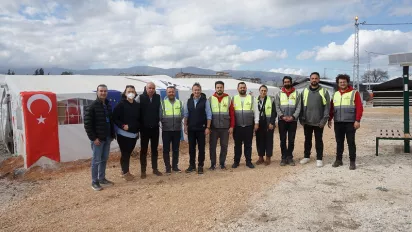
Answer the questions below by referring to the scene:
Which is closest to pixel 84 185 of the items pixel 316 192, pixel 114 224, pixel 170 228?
pixel 114 224

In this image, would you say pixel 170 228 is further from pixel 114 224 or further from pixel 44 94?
pixel 44 94

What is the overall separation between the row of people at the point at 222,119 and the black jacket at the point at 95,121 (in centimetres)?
16

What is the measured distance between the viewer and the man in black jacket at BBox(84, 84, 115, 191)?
534 cm

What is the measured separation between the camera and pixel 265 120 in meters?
6.75

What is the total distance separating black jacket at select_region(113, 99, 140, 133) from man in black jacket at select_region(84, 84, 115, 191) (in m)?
0.12

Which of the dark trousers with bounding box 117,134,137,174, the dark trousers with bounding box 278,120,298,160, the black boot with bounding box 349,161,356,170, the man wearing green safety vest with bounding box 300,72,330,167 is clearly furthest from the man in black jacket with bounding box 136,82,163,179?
the black boot with bounding box 349,161,356,170

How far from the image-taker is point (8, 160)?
8398 mm

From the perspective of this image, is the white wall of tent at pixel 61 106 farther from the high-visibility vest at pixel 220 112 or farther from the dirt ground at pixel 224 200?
the high-visibility vest at pixel 220 112

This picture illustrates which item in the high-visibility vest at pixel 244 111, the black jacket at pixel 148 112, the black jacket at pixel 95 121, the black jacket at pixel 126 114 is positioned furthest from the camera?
the high-visibility vest at pixel 244 111

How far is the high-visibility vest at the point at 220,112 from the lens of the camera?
21.2 ft

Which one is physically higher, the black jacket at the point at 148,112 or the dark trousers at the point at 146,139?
the black jacket at the point at 148,112

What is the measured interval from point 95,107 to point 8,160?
15.1ft

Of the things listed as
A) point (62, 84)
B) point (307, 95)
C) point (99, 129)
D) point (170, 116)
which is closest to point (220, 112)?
point (170, 116)

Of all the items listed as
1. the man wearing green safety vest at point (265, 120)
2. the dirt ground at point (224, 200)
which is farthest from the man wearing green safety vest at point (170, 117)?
the man wearing green safety vest at point (265, 120)
